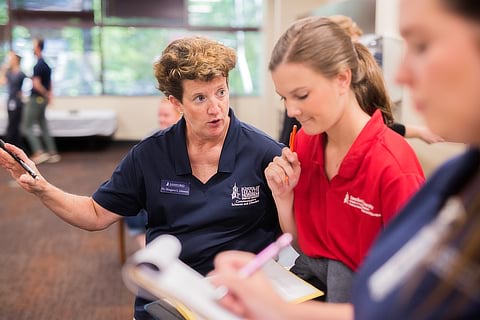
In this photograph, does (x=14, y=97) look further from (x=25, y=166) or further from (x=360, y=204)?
(x=360, y=204)

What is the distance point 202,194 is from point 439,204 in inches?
37.5

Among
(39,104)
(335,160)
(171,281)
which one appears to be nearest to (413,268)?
(171,281)

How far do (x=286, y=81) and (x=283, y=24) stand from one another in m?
5.84

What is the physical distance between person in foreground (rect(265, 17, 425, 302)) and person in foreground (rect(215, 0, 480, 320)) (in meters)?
0.44

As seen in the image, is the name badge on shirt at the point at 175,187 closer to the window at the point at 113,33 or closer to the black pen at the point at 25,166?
the black pen at the point at 25,166

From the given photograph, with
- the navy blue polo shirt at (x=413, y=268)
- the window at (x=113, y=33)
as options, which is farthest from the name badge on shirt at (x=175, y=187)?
the window at (x=113, y=33)

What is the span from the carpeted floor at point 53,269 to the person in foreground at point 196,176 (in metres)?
1.40

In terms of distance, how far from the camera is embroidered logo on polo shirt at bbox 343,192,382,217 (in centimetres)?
114

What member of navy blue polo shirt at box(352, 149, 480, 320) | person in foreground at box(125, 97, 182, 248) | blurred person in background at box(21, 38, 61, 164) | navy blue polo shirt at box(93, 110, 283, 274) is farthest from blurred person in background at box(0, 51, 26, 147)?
navy blue polo shirt at box(352, 149, 480, 320)

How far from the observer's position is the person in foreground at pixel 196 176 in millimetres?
1507

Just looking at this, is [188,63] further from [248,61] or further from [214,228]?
[248,61]

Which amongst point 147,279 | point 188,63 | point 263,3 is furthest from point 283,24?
point 147,279

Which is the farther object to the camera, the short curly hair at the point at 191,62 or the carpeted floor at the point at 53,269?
the carpeted floor at the point at 53,269

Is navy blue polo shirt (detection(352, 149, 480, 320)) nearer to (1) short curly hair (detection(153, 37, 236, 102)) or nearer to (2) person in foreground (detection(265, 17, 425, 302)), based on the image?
(2) person in foreground (detection(265, 17, 425, 302))
